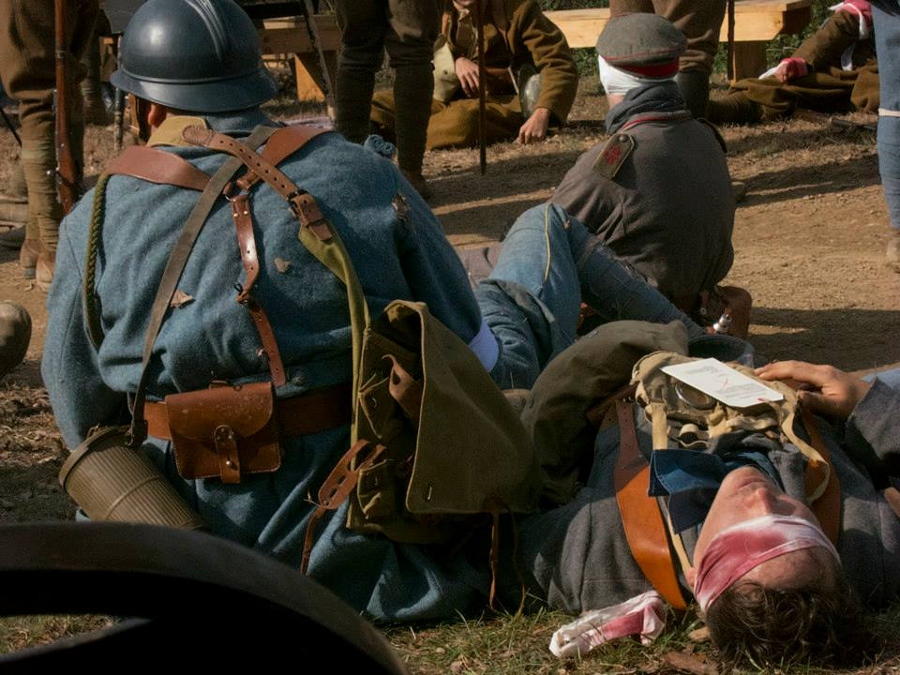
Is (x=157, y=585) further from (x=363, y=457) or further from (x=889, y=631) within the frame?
(x=889, y=631)

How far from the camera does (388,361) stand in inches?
106

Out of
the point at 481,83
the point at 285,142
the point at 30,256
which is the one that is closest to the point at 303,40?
the point at 481,83

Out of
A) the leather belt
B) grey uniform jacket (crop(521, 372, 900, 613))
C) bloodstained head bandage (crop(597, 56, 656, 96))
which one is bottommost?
grey uniform jacket (crop(521, 372, 900, 613))

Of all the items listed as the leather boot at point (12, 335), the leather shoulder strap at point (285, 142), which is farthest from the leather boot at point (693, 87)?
the leather shoulder strap at point (285, 142)

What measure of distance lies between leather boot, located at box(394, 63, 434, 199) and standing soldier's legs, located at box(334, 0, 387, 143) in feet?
0.52

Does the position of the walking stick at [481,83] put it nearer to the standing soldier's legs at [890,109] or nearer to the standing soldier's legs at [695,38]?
the standing soldier's legs at [695,38]

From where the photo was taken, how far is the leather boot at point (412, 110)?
706 cm

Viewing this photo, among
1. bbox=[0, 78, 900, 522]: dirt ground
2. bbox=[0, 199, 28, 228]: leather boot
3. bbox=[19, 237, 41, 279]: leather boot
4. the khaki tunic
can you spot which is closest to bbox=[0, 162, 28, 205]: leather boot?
bbox=[0, 199, 28, 228]: leather boot

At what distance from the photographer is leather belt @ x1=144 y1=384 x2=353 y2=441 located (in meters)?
2.78

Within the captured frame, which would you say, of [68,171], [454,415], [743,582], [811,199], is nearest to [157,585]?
[743,582]

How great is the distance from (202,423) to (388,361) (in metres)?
0.39

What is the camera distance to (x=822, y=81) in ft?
30.1

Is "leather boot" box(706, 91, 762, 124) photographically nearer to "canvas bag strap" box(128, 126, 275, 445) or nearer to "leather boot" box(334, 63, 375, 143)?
"leather boot" box(334, 63, 375, 143)

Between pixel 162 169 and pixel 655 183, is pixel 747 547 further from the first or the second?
pixel 655 183
